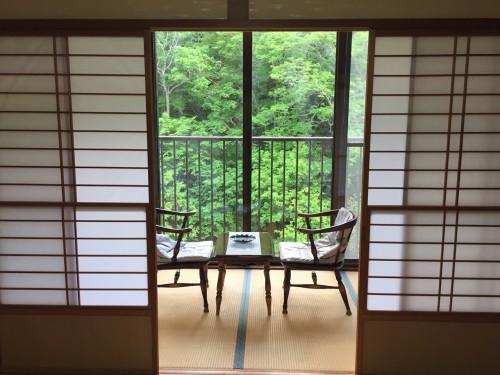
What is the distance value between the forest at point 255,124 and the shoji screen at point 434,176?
1.89 metres

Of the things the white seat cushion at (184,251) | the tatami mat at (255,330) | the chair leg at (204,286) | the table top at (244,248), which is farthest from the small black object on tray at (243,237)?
the tatami mat at (255,330)

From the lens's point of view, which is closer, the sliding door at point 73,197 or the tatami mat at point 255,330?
the sliding door at point 73,197

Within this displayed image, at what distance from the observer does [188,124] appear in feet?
15.4

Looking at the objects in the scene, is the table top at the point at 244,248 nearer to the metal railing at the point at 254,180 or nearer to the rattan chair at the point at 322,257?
the rattan chair at the point at 322,257

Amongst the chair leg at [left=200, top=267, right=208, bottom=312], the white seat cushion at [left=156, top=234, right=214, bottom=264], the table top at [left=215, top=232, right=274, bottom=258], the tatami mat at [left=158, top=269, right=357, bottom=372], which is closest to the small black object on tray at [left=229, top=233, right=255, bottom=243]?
the table top at [left=215, top=232, right=274, bottom=258]

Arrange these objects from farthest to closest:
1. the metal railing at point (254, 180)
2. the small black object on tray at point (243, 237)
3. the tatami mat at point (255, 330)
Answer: the metal railing at point (254, 180) < the small black object on tray at point (243, 237) < the tatami mat at point (255, 330)

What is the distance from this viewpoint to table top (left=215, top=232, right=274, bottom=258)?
344 cm

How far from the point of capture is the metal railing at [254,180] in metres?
4.66

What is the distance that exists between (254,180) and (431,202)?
2.41 meters

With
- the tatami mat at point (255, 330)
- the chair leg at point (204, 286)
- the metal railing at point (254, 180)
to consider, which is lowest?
the tatami mat at point (255, 330)

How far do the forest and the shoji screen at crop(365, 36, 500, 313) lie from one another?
1.89 m

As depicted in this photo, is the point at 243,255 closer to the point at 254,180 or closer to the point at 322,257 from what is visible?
the point at 322,257

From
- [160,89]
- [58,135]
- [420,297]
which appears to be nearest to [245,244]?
[420,297]

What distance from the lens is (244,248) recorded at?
3.58 m
